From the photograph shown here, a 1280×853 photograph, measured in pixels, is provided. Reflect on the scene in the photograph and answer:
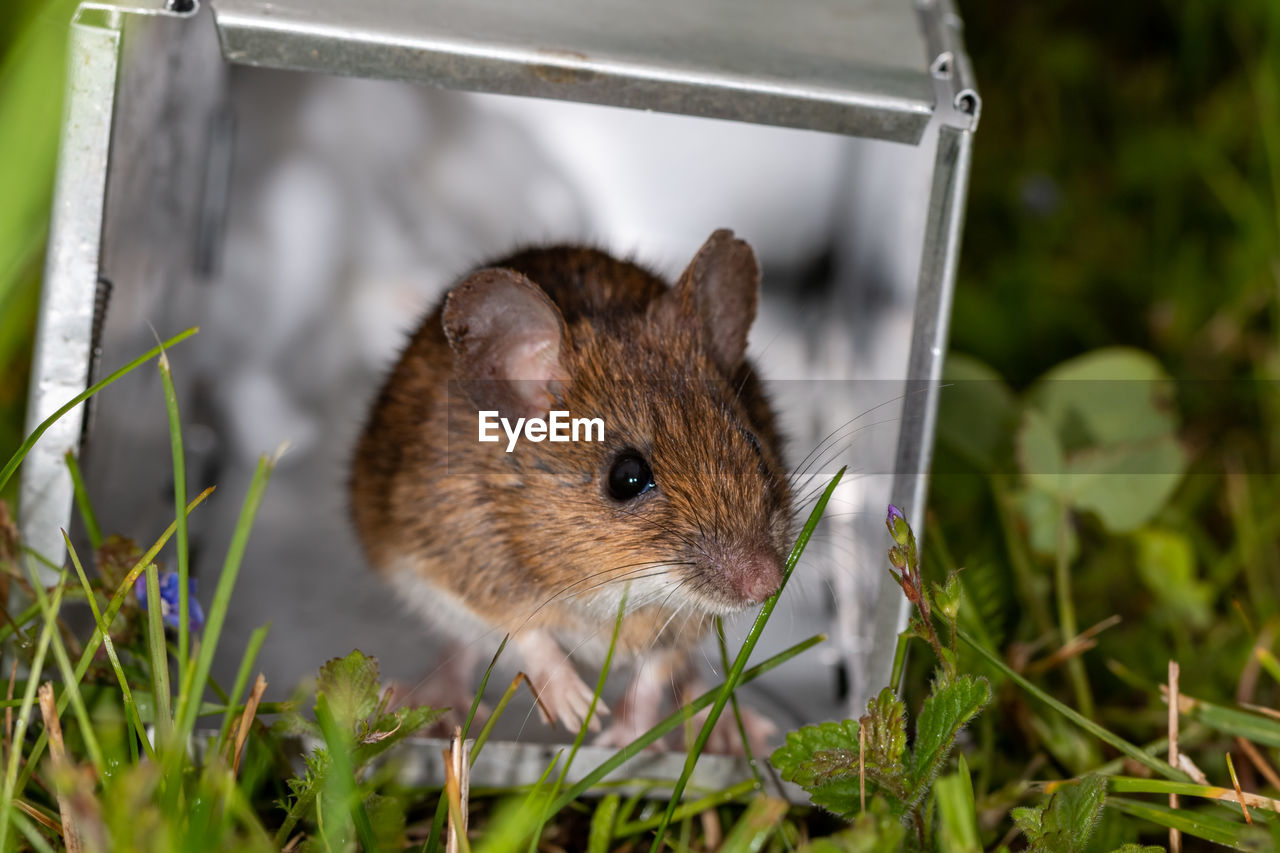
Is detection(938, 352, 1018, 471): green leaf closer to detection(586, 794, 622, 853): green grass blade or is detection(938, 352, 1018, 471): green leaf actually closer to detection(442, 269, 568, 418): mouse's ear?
detection(442, 269, 568, 418): mouse's ear

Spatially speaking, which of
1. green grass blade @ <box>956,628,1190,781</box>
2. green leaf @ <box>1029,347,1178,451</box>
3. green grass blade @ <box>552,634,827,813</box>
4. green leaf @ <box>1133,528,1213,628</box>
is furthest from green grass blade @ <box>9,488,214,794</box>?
green leaf @ <box>1133,528,1213,628</box>

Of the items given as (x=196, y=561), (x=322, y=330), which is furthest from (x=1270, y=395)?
(x=196, y=561)

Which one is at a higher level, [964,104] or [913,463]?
[964,104]

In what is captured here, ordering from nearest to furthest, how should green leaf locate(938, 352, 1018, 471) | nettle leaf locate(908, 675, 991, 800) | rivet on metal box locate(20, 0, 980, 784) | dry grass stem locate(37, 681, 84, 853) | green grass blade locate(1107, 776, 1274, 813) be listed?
dry grass stem locate(37, 681, 84, 853), nettle leaf locate(908, 675, 991, 800), green grass blade locate(1107, 776, 1274, 813), rivet on metal box locate(20, 0, 980, 784), green leaf locate(938, 352, 1018, 471)

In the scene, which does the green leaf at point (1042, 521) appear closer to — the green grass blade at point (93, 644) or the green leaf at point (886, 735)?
the green leaf at point (886, 735)

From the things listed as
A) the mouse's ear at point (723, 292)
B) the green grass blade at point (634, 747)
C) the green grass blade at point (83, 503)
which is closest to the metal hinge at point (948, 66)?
the mouse's ear at point (723, 292)

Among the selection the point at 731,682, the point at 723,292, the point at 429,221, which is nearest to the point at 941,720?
the point at 731,682

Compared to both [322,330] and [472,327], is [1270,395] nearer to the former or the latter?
[472,327]

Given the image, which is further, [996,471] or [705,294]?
[996,471]
